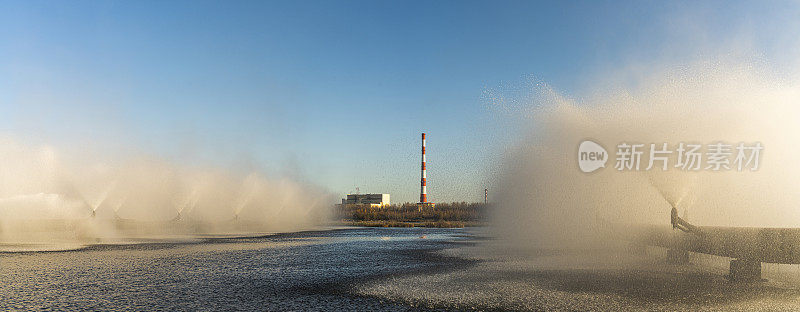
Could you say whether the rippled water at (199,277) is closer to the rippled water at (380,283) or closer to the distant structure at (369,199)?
the rippled water at (380,283)

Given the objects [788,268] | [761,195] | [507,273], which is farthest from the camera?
[761,195]

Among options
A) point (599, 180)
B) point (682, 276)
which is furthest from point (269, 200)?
point (682, 276)

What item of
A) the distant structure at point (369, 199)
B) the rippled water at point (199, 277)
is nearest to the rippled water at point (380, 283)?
the rippled water at point (199, 277)

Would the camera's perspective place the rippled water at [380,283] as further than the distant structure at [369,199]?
No

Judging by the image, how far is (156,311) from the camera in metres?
10.2

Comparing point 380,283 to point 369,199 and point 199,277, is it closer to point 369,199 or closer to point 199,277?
point 199,277

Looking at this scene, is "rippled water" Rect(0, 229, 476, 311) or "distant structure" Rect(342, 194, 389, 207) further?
"distant structure" Rect(342, 194, 389, 207)

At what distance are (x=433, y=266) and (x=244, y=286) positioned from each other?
6.88 meters

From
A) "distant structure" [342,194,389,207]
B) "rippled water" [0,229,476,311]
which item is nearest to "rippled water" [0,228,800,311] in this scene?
"rippled water" [0,229,476,311]

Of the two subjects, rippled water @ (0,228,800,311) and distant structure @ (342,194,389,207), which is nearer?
rippled water @ (0,228,800,311)

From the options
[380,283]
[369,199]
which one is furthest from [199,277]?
[369,199]

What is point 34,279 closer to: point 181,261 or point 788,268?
point 181,261

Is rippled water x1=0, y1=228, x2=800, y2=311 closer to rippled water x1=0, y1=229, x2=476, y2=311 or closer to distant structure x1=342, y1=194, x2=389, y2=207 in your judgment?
rippled water x1=0, y1=229, x2=476, y2=311

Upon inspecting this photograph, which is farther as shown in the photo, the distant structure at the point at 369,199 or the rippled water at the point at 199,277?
the distant structure at the point at 369,199
